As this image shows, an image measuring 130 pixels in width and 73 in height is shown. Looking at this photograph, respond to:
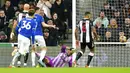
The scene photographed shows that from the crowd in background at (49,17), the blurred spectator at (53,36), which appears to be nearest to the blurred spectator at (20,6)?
the crowd in background at (49,17)

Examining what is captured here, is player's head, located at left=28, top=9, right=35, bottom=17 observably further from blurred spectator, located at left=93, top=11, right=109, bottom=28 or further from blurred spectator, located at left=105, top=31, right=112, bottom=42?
blurred spectator, located at left=105, top=31, right=112, bottom=42

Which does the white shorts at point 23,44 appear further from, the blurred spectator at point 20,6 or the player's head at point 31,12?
the blurred spectator at point 20,6

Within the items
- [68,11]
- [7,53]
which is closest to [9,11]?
[7,53]

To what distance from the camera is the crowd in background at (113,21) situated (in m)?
17.1

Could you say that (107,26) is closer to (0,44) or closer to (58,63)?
(58,63)

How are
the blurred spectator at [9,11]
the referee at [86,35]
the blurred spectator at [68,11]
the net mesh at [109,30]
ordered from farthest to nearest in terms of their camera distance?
the blurred spectator at [68,11], the blurred spectator at [9,11], the net mesh at [109,30], the referee at [86,35]

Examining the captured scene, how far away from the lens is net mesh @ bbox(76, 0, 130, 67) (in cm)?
1698

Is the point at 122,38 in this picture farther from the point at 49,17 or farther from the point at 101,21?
the point at 49,17

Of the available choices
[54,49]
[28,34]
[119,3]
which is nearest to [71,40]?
[54,49]

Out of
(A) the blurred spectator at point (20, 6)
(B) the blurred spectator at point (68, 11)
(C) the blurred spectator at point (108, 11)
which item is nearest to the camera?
(C) the blurred spectator at point (108, 11)

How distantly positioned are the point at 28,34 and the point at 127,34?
13.2 ft

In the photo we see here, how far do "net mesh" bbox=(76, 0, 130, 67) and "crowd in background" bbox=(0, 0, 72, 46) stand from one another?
941 mm

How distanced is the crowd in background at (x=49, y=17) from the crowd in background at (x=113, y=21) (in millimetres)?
1342

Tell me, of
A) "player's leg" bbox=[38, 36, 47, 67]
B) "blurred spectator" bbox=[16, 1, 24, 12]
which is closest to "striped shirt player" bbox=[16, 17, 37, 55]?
"player's leg" bbox=[38, 36, 47, 67]
